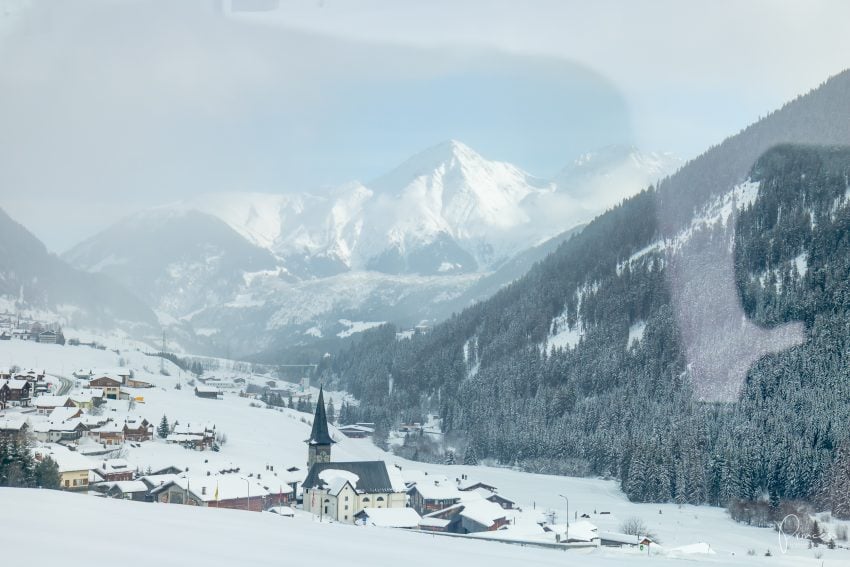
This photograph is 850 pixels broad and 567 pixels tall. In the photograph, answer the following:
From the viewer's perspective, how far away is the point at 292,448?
8862cm

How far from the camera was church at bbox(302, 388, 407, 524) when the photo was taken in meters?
56.5

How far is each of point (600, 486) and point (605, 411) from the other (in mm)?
22508

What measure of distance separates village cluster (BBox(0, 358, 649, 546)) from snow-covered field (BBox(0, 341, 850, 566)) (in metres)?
2.35

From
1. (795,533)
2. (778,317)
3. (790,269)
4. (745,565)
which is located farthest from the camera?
(790,269)

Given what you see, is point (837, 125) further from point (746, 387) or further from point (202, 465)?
point (202, 465)

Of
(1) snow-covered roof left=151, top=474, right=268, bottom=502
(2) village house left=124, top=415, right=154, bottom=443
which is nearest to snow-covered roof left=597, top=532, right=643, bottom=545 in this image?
(1) snow-covered roof left=151, top=474, right=268, bottom=502

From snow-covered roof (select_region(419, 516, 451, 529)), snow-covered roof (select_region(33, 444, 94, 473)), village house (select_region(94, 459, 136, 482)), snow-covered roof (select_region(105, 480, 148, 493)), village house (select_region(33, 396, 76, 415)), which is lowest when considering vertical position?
snow-covered roof (select_region(419, 516, 451, 529))

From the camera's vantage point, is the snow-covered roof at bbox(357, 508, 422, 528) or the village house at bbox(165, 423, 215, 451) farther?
the village house at bbox(165, 423, 215, 451)

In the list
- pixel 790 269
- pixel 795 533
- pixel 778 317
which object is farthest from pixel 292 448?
pixel 790 269

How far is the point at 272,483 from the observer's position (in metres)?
59.2

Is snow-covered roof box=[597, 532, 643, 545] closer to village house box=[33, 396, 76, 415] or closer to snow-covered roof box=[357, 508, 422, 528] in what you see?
snow-covered roof box=[357, 508, 422, 528]

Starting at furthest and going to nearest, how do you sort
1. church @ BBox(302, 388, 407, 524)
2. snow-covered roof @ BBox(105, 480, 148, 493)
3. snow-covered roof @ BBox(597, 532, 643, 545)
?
church @ BBox(302, 388, 407, 524) → snow-covered roof @ BBox(105, 480, 148, 493) → snow-covered roof @ BBox(597, 532, 643, 545)

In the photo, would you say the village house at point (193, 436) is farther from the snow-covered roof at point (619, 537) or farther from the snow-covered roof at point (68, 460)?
the snow-covered roof at point (619, 537)

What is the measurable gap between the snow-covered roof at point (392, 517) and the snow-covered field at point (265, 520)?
665 cm
